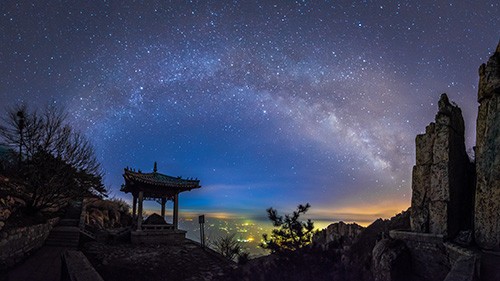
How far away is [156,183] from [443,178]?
17560 millimetres

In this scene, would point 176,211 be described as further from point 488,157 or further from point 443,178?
point 488,157

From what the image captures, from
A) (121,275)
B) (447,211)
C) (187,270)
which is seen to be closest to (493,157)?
(447,211)

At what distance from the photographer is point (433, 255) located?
10.7 metres

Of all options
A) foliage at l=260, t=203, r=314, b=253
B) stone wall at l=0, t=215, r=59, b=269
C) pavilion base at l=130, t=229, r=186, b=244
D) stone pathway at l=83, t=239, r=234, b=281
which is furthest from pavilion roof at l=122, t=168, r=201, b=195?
foliage at l=260, t=203, r=314, b=253

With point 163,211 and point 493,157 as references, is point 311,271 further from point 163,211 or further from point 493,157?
point 163,211

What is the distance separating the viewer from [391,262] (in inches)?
428

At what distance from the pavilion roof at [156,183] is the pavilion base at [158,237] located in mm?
3223

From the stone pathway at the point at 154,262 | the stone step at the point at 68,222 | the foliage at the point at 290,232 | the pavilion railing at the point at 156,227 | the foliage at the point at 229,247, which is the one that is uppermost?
the foliage at the point at 290,232

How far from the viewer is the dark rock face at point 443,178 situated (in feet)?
38.9

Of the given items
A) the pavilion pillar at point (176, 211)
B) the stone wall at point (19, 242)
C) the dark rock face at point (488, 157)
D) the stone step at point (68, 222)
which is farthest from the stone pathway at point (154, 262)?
the dark rock face at point (488, 157)

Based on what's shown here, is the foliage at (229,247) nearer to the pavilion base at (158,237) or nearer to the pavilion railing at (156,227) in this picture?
the pavilion base at (158,237)

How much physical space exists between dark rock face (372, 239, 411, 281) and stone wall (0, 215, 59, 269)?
546 inches

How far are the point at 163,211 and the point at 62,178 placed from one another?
865 centimetres

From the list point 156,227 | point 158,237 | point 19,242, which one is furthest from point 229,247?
point 19,242
